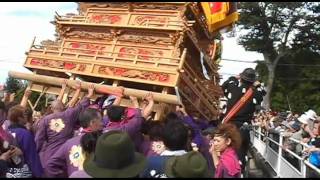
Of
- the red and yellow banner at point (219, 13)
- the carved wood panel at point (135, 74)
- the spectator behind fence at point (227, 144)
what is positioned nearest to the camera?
the spectator behind fence at point (227, 144)

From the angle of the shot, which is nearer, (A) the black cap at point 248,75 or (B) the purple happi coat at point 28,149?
(B) the purple happi coat at point 28,149

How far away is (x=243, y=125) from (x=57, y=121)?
260 cm

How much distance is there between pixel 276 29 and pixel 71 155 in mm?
47877

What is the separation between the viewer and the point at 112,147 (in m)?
2.97

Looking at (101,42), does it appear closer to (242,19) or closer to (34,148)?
(34,148)

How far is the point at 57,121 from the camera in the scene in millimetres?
5688

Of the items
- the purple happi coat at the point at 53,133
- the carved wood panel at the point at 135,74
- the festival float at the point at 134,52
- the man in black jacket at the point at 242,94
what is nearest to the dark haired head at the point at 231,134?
the purple happi coat at the point at 53,133

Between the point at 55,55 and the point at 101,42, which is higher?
the point at 101,42

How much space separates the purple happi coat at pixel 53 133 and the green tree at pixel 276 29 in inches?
1701

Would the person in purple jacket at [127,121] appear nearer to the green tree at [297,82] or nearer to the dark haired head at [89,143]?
the dark haired head at [89,143]

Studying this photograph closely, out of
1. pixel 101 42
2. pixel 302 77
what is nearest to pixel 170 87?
pixel 101 42

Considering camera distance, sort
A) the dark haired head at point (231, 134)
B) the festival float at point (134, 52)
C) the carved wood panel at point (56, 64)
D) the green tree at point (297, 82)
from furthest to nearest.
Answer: the green tree at point (297, 82) → the carved wood panel at point (56, 64) → the festival float at point (134, 52) → the dark haired head at point (231, 134)

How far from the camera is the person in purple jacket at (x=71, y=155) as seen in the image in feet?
13.6

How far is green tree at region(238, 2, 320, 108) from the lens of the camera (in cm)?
4822
